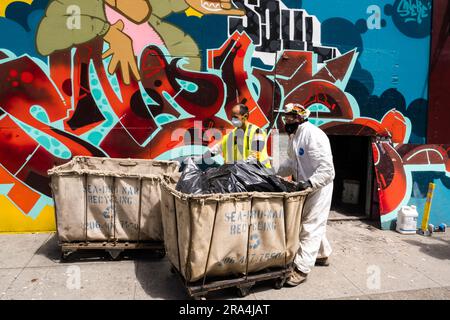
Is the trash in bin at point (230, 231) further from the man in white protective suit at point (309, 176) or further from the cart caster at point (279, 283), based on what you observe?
the man in white protective suit at point (309, 176)

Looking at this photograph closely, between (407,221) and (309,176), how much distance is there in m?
2.79

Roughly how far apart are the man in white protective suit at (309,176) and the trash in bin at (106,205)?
1.49 metres

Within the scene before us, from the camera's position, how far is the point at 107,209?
4199mm

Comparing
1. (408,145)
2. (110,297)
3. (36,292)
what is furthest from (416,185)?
(36,292)

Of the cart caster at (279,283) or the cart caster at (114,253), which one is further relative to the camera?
the cart caster at (114,253)

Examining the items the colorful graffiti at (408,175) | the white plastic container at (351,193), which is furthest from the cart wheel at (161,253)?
the white plastic container at (351,193)

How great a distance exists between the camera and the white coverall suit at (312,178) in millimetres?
3855

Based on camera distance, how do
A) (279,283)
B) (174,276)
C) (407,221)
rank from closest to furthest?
(279,283) < (174,276) < (407,221)

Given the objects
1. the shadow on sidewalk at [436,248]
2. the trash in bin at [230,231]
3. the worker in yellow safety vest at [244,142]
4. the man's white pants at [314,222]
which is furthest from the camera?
the shadow on sidewalk at [436,248]

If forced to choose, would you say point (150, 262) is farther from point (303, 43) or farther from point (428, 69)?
point (428, 69)

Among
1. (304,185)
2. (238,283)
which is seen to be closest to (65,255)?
(238,283)

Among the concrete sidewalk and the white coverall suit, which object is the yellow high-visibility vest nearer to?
the white coverall suit

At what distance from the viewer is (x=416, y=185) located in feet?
20.4

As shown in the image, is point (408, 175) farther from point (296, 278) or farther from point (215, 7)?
point (215, 7)
